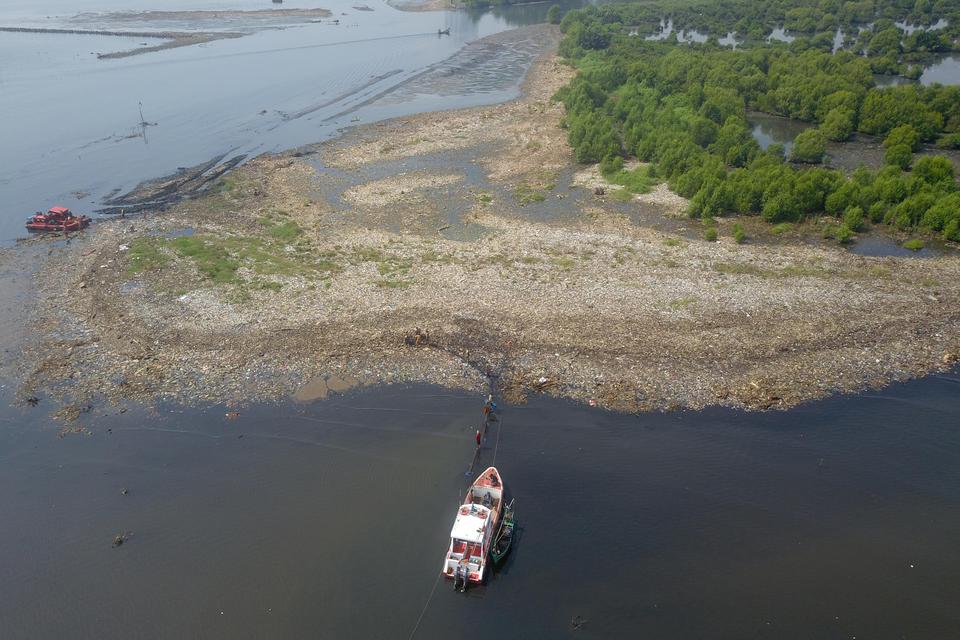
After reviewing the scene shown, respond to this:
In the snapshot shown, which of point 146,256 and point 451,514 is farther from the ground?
point 146,256

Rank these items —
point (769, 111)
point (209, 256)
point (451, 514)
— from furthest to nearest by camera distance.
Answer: point (769, 111)
point (209, 256)
point (451, 514)

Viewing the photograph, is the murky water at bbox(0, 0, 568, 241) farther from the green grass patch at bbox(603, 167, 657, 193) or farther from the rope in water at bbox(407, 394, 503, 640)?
the rope in water at bbox(407, 394, 503, 640)

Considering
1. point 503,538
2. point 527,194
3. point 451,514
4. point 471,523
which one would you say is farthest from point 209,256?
point 503,538

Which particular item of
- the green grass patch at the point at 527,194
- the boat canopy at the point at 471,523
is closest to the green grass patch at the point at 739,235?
the green grass patch at the point at 527,194

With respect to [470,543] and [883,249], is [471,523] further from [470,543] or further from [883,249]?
[883,249]

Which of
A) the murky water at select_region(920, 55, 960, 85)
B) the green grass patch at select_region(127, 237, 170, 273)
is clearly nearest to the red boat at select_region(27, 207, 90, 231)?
the green grass patch at select_region(127, 237, 170, 273)
